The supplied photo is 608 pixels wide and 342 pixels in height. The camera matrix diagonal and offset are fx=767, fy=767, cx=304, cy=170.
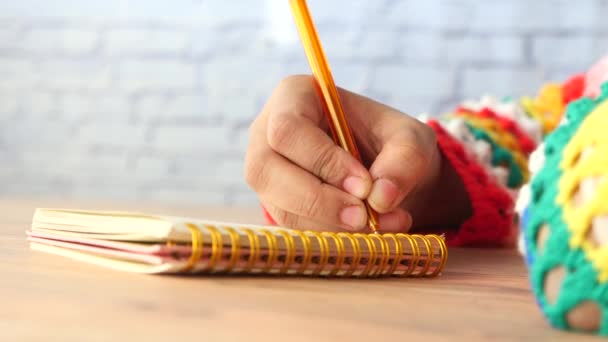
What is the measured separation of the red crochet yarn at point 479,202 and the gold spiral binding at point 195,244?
0.43 metres

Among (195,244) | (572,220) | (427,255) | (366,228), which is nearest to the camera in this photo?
(572,220)

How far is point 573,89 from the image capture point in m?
1.10

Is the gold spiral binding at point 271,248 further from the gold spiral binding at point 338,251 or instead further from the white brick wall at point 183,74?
the white brick wall at point 183,74

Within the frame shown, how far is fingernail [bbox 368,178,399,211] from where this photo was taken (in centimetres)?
62

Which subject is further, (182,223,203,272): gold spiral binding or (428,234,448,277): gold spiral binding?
(428,234,448,277): gold spiral binding

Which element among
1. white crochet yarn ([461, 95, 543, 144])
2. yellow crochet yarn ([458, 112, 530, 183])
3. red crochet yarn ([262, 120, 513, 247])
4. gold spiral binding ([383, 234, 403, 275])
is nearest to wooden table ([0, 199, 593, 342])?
gold spiral binding ([383, 234, 403, 275])

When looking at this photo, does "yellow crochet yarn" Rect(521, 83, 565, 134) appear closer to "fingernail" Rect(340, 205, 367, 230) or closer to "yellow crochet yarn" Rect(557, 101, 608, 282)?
"fingernail" Rect(340, 205, 367, 230)

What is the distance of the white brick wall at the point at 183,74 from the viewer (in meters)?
2.15

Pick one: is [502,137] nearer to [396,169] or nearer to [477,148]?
[477,148]

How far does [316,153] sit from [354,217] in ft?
0.20

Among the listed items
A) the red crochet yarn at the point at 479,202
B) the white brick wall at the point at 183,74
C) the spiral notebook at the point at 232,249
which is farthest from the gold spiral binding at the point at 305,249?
the white brick wall at the point at 183,74

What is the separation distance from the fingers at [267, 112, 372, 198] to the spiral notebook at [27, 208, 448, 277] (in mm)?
89

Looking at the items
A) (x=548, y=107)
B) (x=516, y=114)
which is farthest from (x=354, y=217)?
(x=548, y=107)

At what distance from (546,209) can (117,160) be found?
212cm
